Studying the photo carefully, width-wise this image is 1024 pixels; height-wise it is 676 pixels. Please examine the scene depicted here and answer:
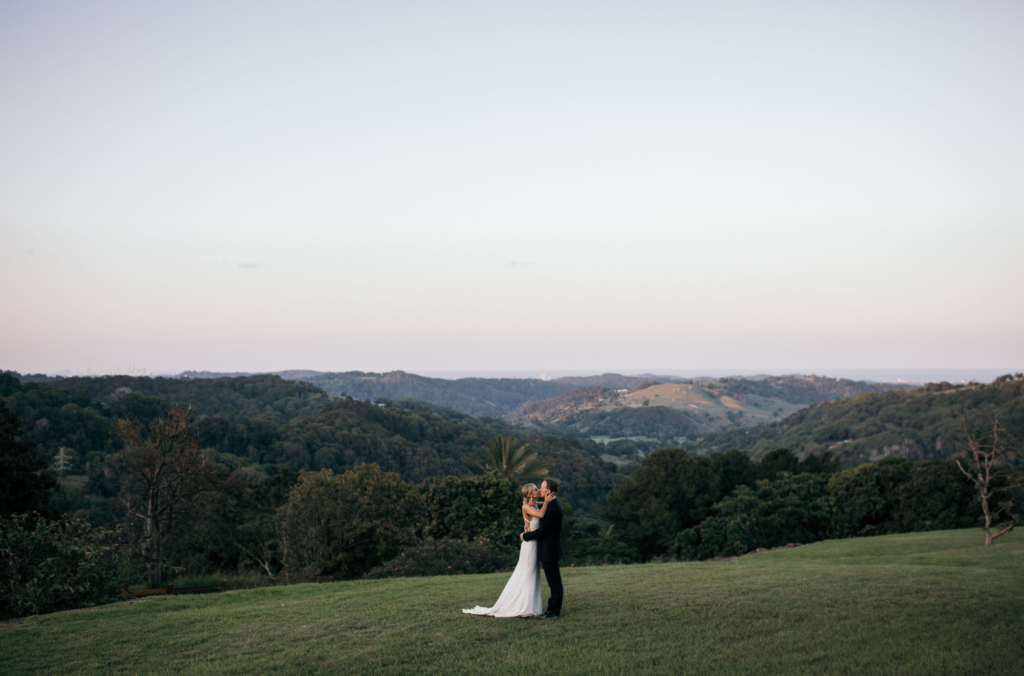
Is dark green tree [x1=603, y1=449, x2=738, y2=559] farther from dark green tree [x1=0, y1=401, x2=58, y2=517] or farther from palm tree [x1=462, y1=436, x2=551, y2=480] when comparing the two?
dark green tree [x1=0, y1=401, x2=58, y2=517]

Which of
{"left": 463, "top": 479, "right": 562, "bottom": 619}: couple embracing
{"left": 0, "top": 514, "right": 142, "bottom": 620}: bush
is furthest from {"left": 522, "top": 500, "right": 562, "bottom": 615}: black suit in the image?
{"left": 0, "top": 514, "right": 142, "bottom": 620}: bush

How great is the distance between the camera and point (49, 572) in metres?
11.0

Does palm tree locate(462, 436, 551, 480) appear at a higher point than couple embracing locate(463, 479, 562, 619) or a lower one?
lower

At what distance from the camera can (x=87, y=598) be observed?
11.2 m

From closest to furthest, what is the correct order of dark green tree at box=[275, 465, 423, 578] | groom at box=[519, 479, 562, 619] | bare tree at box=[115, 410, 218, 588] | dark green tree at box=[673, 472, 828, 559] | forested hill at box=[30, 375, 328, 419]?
groom at box=[519, 479, 562, 619] → dark green tree at box=[275, 465, 423, 578] → bare tree at box=[115, 410, 218, 588] → dark green tree at box=[673, 472, 828, 559] → forested hill at box=[30, 375, 328, 419]

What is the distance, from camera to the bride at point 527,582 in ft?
27.9

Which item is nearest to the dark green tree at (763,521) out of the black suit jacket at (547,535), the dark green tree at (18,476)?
the black suit jacket at (547,535)

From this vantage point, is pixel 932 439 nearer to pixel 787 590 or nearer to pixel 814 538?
pixel 814 538

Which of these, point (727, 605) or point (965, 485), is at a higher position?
point (727, 605)

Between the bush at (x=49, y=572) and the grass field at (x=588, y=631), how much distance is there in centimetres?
75

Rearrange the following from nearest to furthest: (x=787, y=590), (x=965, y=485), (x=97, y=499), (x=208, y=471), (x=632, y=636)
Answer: (x=632, y=636) → (x=787, y=590) → (x=208, y=471) → (x=965, y=485) → (x=97, y=499)

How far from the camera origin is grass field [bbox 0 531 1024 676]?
21.8ft

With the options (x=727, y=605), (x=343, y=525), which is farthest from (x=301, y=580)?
(x=727, y=605)

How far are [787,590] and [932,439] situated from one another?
124591mm
